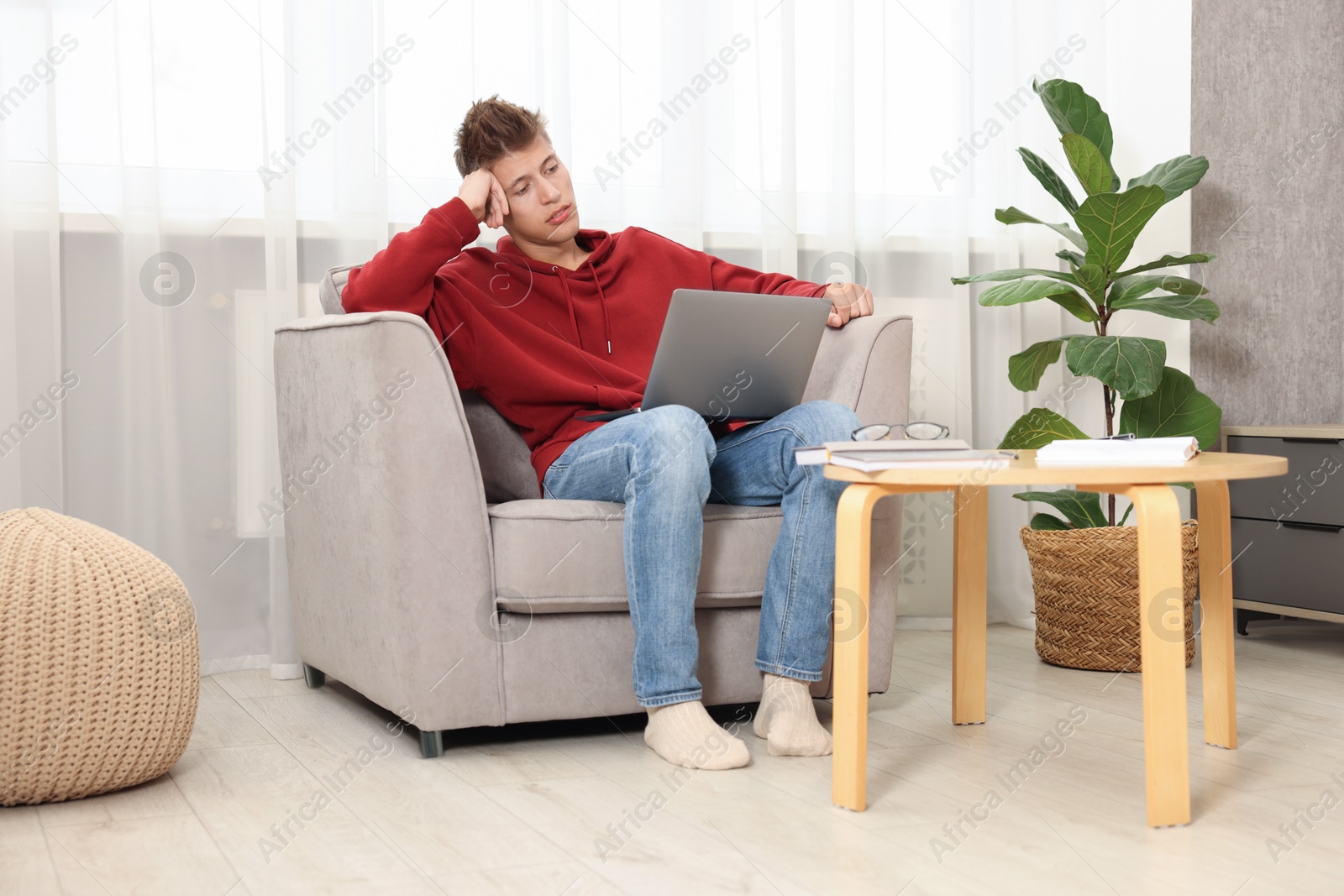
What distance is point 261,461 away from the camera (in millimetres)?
2346

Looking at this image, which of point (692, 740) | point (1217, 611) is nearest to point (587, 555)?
point (692, 740)

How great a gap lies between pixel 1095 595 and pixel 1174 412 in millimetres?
445

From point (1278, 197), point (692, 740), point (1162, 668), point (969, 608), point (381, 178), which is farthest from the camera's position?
point (1278, 197)

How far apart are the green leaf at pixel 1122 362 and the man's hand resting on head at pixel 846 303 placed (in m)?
0.53

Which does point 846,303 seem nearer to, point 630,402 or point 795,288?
point 795,288

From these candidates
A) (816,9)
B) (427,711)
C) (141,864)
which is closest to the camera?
(141,864)

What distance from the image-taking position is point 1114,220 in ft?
7.55

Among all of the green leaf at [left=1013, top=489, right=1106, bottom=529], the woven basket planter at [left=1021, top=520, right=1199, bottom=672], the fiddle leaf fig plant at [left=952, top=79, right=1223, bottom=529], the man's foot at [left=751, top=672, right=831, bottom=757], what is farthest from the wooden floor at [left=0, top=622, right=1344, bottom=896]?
the fiddle leaf fig plant at [left=952, top=79, right=1223, bottom=529]

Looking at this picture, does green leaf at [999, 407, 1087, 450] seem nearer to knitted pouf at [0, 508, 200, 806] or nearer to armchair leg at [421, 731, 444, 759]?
armchair leg at [421, 731, 444, 759]

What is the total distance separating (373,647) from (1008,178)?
6.18ft

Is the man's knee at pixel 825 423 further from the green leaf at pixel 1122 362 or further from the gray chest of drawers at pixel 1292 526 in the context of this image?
the gray chest of drawers at pixel 1292 526

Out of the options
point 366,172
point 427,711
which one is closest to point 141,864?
point 427,711

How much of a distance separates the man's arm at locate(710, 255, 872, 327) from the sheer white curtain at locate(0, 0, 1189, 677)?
43 centimetres

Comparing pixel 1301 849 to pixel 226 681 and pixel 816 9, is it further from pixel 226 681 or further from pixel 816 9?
pixel 816 9
